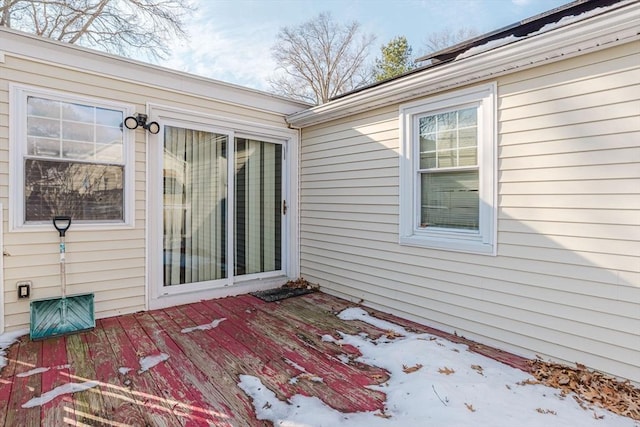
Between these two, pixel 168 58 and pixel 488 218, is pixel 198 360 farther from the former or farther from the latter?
pixel 168 58

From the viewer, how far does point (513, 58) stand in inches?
109

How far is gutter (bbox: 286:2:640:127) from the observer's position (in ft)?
7.44

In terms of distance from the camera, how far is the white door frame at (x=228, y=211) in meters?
3.92

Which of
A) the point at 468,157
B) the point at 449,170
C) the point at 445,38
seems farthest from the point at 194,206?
the point at 445,38

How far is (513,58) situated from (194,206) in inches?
145

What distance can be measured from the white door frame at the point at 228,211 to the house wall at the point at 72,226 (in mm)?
75

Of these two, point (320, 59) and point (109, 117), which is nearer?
point (109, 117)

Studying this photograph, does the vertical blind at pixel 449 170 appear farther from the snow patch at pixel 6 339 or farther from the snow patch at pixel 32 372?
the snow patch at pixel 6 339

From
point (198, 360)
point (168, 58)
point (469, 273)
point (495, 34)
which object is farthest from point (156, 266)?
point (168, 58)

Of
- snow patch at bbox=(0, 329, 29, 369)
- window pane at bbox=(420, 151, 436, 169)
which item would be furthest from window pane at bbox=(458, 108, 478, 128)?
snow patch at bbox=(0, 329, 29, 369)

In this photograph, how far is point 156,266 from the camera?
3961 millimetres

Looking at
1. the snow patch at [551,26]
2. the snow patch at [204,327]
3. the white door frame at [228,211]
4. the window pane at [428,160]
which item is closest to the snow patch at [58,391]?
the snow patch at [204,327]

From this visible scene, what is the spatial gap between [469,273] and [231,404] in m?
2.35

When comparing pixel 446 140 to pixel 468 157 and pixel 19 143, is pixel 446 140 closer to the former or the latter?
pixel 468 157
